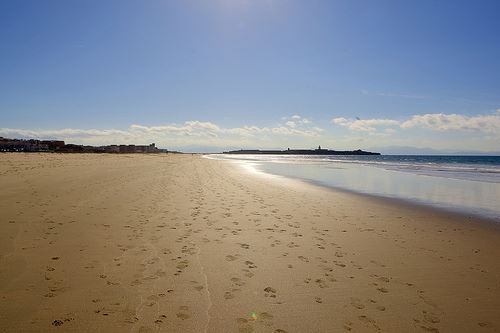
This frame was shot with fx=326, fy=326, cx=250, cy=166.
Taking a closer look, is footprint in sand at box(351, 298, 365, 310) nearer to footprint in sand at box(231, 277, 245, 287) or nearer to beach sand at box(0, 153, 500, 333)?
beach sand at box(0, 153, 500, 333)

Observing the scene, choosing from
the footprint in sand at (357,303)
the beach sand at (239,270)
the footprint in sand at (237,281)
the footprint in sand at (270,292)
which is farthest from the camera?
the footprint in sand at (237,281)

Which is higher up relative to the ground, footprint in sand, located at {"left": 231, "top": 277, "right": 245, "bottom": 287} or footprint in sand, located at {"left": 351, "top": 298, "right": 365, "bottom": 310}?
footprint in sand, located at {"left": 231, "top": 277, "right": 245, "bottom": 287}

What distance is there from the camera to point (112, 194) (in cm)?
1568

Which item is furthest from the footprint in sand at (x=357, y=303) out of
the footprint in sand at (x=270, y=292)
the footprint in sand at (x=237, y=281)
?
the footprint in sand at (x=237, y=281)

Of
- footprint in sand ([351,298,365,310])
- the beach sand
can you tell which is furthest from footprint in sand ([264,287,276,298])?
footprint in sand ([351,298,365,310])

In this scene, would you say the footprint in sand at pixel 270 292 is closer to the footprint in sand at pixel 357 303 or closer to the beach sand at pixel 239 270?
the beach sand at pixel 239 270

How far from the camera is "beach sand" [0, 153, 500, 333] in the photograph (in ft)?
15.9

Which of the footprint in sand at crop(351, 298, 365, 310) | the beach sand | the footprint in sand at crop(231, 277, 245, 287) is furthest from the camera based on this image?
the footprint in sand at crop(231, 277, 245, 287)

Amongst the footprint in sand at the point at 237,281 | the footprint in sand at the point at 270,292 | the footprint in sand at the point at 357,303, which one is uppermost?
the footprint in sand at the point at 237,281

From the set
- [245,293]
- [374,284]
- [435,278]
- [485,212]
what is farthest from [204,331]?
[485,212]

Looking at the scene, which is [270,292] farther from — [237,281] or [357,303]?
[357,303]

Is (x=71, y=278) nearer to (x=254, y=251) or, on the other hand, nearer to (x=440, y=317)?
(x=254, y=251)

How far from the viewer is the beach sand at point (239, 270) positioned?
4836mm

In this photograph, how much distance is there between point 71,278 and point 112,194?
10290 millimetres
